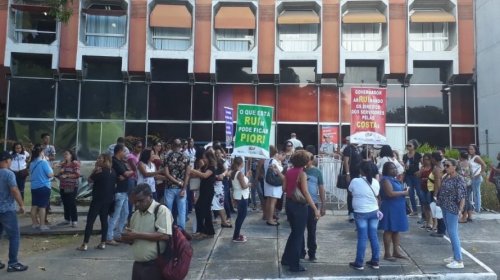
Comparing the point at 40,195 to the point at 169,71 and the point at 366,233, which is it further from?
the point at 169,71

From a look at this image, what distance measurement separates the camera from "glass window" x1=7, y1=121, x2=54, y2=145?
67.6 ft

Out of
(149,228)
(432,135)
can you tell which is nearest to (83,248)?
(149,228)

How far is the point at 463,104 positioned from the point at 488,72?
77.6 inches

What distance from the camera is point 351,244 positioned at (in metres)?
8.27

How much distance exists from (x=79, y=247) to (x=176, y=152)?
2360mm

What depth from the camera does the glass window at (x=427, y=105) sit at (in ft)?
69.5

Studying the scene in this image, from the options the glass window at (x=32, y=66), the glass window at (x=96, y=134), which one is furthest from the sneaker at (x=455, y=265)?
the glass window at (x=32, y=66)

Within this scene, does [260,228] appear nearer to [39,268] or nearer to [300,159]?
[300,159]

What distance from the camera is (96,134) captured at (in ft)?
69.2

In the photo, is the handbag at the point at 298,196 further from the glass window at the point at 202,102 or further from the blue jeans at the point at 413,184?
the glass window at the point at 202,102

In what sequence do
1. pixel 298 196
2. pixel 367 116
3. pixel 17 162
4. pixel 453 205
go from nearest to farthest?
pixel 298 196, pixel 453 205, pixel 17 162, pixel 367 116

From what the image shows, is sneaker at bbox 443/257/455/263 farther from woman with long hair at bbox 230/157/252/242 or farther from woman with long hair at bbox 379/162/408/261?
woman with long hair at bbox 230/157/252/242

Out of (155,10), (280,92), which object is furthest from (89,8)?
(280,92)

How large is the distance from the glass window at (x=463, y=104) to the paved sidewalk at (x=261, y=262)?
46.2 feet
